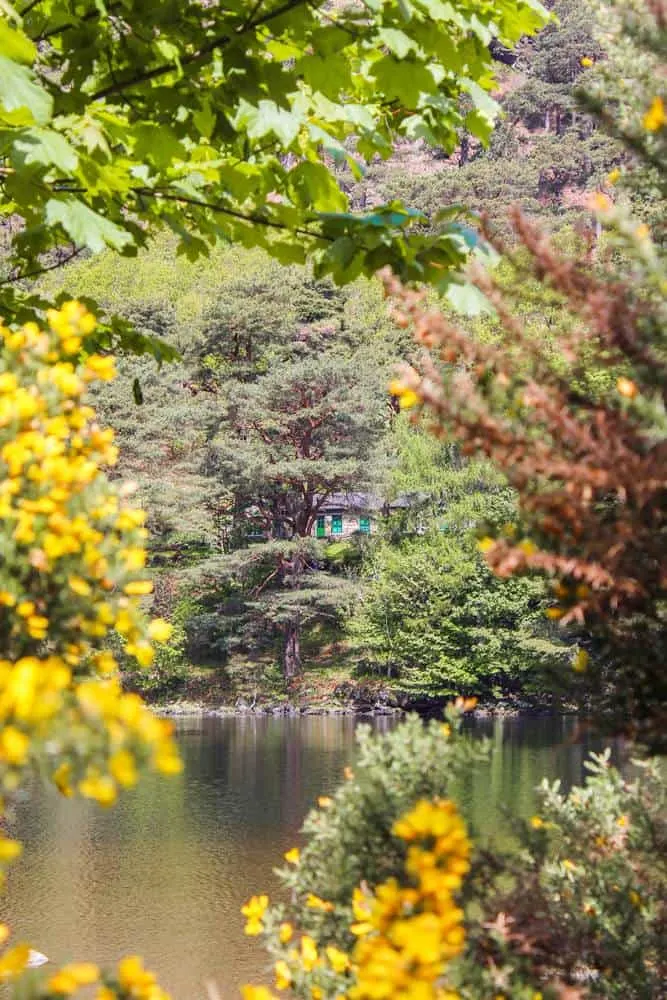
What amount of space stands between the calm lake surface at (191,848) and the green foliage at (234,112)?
4699 millimetres

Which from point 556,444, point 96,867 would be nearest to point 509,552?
point 556,444

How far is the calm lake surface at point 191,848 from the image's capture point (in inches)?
508

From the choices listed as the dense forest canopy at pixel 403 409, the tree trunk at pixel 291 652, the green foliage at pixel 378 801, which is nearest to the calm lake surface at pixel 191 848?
the dense forest canopy at pixel 403 409

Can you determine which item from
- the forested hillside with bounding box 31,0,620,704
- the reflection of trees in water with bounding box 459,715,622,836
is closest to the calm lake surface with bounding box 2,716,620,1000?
the reflection of trees in water with bounding box 459,715,622,836

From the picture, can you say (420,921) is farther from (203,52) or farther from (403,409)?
(203,52)

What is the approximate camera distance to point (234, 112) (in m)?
3.41

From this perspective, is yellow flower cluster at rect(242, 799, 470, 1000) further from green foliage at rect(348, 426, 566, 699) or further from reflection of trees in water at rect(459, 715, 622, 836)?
green foliage at rect(348, 426, 566, 699)

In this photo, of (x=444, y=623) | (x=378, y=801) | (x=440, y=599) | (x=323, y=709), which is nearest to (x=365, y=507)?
(x=440, y=599)

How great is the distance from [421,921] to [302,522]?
40940 mm

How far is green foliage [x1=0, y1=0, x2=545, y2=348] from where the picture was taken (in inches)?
126

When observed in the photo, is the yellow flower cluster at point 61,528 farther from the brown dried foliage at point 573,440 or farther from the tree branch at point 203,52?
the tree branch at point 203,52

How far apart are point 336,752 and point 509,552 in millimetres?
25726

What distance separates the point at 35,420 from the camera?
2.20 metres

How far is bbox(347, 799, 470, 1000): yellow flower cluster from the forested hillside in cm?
3354
